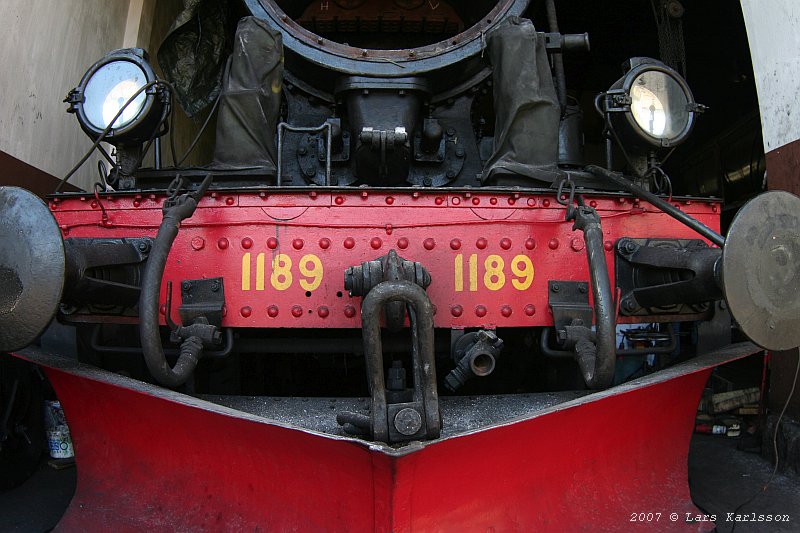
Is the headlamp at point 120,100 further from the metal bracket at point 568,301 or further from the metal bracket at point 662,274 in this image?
the metal bracket at point 662,274

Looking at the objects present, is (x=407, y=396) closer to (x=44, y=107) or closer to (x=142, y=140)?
(x=142, y=140)

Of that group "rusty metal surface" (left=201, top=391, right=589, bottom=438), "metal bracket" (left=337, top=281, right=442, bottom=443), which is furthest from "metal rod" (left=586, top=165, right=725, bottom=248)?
"metal bracket" (left=337, top=281, right=442, bottom=443)

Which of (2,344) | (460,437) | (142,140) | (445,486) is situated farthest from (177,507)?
(142,140)

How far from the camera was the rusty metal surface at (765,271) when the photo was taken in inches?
58.4

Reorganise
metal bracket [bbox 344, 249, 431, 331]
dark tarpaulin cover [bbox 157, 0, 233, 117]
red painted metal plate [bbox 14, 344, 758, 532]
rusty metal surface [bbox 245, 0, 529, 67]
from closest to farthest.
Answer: red painted metal plate [bbox 14, 344, 758, 532] < metal bracket [bbox 344, 249, 431, 331] < rusty metal surface [bbox 245, 0, 529, 67] < dark tarpaulin cover [bbox 157, 0, 233, 117]

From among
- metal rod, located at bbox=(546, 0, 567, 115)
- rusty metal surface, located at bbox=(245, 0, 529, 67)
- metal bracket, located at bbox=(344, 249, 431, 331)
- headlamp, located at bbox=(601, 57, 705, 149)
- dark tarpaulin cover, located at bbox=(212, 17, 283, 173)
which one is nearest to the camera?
metal bracket, located at bbox=(344, 249, 431, 331)

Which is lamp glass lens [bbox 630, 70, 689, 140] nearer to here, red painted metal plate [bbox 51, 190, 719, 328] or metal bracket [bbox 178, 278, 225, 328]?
red painted metal plate [bbox 51, 190, 719, 328]

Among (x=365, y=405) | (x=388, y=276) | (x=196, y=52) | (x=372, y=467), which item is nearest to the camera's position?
(x=372, y=467)

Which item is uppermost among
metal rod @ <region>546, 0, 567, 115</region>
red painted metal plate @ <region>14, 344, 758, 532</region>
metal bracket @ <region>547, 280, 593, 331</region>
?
metal rod @ <region>546, 0, 567, 115</region>

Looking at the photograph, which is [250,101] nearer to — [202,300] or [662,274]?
[202,300]

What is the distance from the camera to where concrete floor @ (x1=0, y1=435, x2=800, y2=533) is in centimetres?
212

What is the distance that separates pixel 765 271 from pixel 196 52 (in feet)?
9.20

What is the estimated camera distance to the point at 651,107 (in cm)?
211

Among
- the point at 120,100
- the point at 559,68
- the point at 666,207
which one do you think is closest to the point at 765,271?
the point at 666,207
